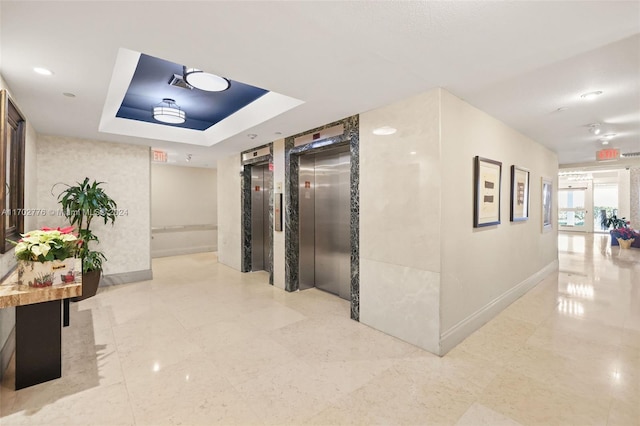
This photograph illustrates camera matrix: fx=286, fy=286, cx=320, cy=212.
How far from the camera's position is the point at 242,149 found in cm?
645

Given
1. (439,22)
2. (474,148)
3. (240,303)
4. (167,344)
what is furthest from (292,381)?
(474,148)

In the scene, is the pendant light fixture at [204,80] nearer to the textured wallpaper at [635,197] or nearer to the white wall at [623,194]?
the textured wallpaper at [635,197]

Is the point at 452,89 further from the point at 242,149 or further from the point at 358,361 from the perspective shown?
the point at 242,149

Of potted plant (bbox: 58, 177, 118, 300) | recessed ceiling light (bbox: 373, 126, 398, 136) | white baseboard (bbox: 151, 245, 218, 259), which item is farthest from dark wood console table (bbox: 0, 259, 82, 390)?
white baseboard (bbox: 151, 245, 218, 259)

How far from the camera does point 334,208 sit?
5.05m

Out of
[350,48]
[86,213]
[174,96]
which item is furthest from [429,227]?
[86,213]

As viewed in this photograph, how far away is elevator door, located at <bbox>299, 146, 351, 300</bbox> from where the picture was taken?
4879mm

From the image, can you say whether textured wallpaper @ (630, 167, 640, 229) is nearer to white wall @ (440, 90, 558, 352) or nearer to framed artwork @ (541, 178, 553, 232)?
framed artwork @ (541, 178, 553, 232)

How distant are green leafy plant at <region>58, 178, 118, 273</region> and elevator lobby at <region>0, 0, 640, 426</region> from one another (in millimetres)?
258

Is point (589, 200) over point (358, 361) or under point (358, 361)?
over

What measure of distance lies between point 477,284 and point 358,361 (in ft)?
6.22

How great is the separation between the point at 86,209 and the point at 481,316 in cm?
645

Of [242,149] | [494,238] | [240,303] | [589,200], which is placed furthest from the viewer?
[589,200]

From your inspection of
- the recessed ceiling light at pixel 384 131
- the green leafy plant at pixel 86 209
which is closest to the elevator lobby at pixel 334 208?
the recessed ceiling light at pixel 384 131
